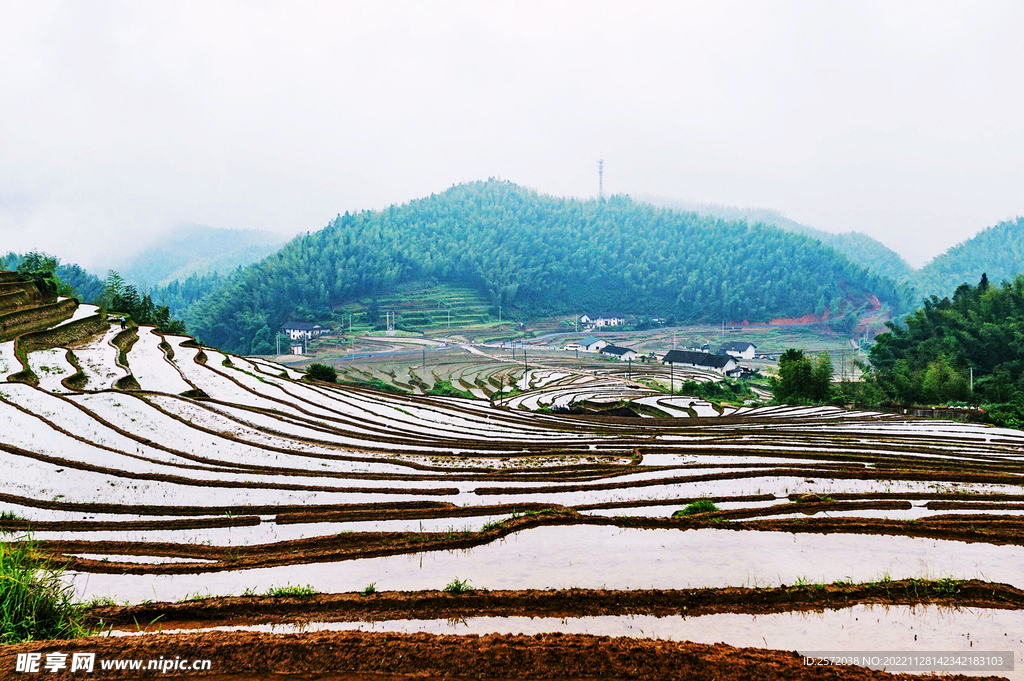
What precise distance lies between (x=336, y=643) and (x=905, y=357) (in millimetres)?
58541

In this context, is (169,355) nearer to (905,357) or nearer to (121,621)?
(121,621)

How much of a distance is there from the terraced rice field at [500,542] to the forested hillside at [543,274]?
368 feet

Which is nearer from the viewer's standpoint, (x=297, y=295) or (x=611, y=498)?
(x=611, y=498)

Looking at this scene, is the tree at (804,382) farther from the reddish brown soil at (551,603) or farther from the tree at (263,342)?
the tree at (263,342)

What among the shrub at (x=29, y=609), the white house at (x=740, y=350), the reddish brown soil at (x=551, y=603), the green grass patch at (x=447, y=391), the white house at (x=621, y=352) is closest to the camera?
the shrub at (x=29, y=609)

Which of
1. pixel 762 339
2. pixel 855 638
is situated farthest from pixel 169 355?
pixel 762 339

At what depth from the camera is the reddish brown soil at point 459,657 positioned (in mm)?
4762

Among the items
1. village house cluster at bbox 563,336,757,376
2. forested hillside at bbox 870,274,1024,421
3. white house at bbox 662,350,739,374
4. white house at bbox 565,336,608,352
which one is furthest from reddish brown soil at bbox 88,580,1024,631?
white house at bbox 565,336,608,352

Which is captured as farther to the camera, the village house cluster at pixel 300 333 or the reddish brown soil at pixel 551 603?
the village house cluster at pixel 300 333

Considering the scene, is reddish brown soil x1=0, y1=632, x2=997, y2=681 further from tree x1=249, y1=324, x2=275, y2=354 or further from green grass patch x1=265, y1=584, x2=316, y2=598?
tree x1=249, y1=324, x2=275, y2=354

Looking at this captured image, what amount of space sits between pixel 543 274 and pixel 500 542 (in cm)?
15889

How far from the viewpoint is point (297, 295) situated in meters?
134

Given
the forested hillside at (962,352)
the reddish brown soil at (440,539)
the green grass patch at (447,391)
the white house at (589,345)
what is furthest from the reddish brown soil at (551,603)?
the white house at (589,345)

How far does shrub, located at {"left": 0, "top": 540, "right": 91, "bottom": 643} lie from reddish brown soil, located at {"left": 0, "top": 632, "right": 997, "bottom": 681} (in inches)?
29.2
